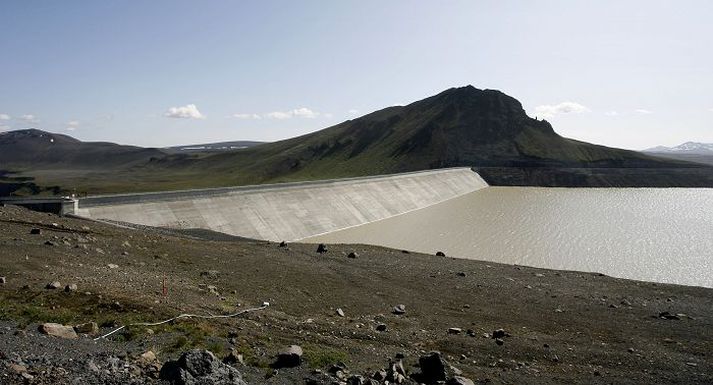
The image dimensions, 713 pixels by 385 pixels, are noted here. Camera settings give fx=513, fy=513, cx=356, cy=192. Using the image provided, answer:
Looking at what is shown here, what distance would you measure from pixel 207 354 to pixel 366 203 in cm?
4820

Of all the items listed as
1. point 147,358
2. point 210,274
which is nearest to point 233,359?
point 147,358

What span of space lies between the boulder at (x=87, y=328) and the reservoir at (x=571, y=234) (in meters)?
27.4

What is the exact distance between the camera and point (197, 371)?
915 cm

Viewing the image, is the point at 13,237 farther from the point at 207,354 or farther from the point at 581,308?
the point at 581,308

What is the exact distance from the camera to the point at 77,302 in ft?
43.7

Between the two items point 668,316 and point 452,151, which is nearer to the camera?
point 668,316

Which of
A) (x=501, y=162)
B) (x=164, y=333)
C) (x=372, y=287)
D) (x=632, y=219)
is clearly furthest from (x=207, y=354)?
(x=501, y=162)

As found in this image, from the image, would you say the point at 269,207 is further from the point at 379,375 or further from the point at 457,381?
the point at 457,381

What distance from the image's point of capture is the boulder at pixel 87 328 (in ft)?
37.3

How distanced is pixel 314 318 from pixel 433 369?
5993 millimetres

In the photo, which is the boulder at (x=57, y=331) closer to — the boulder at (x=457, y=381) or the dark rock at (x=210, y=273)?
the boulder at (x=457, y=381)

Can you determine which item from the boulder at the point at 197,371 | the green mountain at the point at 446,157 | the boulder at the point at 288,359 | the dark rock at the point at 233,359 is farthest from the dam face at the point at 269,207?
the green mountain at the point at 446,157

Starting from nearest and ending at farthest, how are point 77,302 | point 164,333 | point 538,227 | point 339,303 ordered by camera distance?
point 164,333 → point 77,302 → point 339,303 → point 538,227

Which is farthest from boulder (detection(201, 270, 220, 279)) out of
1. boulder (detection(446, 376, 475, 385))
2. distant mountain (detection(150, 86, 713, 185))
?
distant mountain (detection(150, 86, 713, 185))
